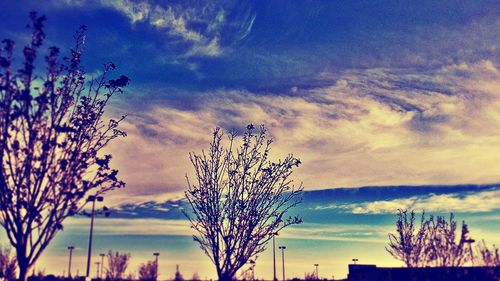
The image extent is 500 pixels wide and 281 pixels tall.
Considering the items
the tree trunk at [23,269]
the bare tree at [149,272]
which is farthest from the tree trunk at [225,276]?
the bare tree at [149,272]

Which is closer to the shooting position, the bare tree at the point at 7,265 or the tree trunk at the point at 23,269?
the tree trunk at the point at 23,269

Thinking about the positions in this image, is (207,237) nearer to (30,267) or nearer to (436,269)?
(30,267)

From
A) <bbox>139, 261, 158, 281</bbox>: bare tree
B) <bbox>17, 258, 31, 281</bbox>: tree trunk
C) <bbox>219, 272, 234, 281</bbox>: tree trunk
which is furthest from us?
<bbox>139, 261, 158, 281</bbox>: bare tree

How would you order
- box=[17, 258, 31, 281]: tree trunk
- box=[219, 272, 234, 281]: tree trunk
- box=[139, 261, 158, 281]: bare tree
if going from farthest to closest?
1. box=[139, 261, 158, 281]: bare tree
2. box=[219, 272, 234, 281]: tree trunk
3. box=[17, 258, 31, 281]: tree trunk

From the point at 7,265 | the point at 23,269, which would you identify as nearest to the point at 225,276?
the point at 23,269

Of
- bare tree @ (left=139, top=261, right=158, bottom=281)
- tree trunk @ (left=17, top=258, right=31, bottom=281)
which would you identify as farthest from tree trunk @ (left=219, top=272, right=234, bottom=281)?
bare tree @ (left=139, top=261, right=158, bottom=281)

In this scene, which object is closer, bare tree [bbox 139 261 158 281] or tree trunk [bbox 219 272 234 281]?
tree trunk [bbox 219 272 234 281]

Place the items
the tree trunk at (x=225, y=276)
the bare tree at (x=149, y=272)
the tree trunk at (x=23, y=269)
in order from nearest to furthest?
the tree trunk at (x=23, y=269) → the tree trunk at (x=225, y=276) → the bare tree at (x=149, y=272)

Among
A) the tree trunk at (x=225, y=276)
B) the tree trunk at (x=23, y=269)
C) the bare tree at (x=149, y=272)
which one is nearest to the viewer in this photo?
the tree trunk at (x=23, y=269)

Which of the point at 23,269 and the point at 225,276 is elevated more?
the point at 23,269

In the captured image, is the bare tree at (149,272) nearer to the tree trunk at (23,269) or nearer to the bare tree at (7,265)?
the bare tree at (7,265)

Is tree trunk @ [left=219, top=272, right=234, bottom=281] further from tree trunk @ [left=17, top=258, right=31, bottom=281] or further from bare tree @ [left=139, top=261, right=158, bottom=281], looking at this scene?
bare tree @ [left=139, top=261, right=158, bottom=281]

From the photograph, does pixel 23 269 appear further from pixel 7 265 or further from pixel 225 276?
pixel 7 265

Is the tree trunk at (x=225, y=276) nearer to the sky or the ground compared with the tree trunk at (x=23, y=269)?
nearer to the ground
